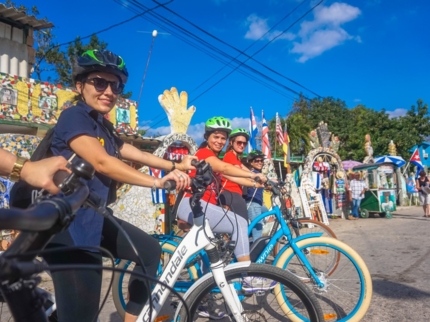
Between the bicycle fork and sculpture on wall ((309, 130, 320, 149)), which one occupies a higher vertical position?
sculpture on wall ((309, 130, 320, 149))

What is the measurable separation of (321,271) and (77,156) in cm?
236

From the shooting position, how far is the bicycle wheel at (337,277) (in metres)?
3.13

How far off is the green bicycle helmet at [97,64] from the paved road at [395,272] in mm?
1729

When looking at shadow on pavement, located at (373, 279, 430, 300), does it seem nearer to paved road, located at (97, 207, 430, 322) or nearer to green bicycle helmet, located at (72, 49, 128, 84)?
paved road, located at (97, 207, 430, 322)

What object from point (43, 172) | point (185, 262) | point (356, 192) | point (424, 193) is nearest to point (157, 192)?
point (185, 262)

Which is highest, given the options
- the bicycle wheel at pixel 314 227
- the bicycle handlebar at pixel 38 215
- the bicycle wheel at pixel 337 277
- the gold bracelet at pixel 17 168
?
the gold bracelet at pixel 17 168

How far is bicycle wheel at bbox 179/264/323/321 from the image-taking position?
2318 millimetres

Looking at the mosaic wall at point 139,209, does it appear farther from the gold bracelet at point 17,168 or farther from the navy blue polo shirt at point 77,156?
the gold bracelet at point 17,168

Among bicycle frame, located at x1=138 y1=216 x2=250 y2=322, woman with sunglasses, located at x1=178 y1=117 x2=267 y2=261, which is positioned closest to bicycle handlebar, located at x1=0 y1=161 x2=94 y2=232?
bicycle frame, located at x1=138 y1=216 x2=250 y2=322

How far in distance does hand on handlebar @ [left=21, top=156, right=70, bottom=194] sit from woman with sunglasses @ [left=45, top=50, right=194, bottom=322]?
41cm

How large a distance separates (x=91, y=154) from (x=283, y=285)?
54.6 inches

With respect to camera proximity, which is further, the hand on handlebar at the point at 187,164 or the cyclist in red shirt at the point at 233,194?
the cyclist in red shirt at the point at 233,194

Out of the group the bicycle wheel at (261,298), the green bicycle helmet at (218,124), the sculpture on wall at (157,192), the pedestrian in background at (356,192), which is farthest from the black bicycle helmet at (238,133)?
the pedestrian in background at (356,192)

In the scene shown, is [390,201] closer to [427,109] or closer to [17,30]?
[17,30]
